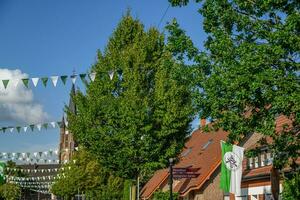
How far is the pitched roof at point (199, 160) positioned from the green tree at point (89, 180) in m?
3.80

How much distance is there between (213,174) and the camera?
3309 cm

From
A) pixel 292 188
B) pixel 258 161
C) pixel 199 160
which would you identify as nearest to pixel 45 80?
pixel 292 188

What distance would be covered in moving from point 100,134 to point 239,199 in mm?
9646

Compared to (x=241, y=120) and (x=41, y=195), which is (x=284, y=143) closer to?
(x=241, y=120)

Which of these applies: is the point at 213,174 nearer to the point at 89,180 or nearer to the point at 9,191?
the point at 89,180

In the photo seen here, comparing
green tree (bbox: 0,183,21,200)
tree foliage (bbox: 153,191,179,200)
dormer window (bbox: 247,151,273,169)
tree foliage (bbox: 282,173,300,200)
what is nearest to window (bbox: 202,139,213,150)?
tree foliage (bbox: 153,191,179,200)

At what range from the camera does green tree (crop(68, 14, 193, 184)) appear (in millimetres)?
24828

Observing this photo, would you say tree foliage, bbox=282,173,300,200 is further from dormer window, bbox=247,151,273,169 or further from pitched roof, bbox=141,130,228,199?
pitched roof, bbox=141,130,228,199

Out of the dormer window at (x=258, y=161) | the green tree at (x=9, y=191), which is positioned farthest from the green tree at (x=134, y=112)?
the green tree at (x=9, y=191)

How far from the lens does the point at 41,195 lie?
14188 centimetres

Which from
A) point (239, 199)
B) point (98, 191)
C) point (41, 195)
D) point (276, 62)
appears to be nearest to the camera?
point (276, 62)

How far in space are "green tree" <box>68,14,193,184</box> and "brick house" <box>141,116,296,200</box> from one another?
2927mm

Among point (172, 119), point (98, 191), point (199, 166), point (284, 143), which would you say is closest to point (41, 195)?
point (98, 191)

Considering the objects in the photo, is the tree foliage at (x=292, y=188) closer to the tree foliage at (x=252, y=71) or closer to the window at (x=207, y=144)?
the tree foliage at (x=252, y=71)
